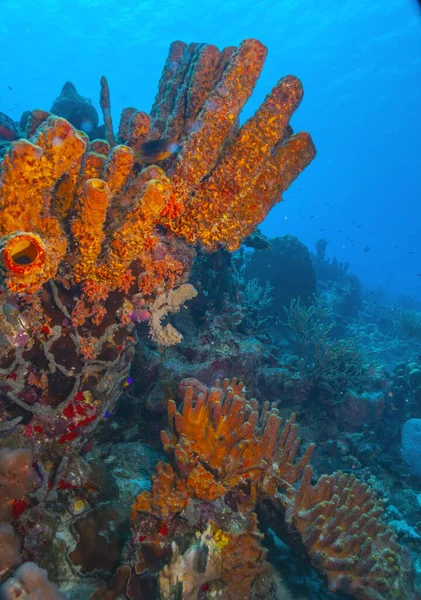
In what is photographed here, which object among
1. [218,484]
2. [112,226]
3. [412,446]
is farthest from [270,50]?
[218,484]

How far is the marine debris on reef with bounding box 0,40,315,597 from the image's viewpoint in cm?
241

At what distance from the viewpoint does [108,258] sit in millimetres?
2734

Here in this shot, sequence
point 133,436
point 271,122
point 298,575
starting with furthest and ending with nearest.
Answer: point 133,436 → point 298,575 → point 271,122

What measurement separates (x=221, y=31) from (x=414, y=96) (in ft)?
102

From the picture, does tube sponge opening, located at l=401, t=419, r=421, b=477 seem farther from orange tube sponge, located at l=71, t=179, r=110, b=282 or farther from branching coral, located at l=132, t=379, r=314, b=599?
orange tube sponge, located at l=71, t=179, r=110, b=282

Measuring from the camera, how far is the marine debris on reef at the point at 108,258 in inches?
95.0

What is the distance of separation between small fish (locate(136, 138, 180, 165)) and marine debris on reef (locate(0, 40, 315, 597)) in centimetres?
2

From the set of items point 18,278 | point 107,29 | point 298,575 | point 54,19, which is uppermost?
point 107,29

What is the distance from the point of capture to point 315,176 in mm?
130625

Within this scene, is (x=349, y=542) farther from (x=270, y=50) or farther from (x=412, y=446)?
(x=270, y=50)

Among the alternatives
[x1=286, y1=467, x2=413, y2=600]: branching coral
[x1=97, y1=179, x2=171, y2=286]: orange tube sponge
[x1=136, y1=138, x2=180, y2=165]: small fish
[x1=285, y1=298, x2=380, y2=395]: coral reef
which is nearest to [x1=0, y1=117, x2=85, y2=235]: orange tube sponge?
[x1=97, y1=179, x2=171, y2=286]: orange tube sponge

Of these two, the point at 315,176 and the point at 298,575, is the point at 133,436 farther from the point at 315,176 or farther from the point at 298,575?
the point at 315,176

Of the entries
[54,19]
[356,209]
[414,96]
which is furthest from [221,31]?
[356,209]

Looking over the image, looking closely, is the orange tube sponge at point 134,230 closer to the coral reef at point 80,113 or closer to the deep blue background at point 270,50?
the coral reef at point 80,113
